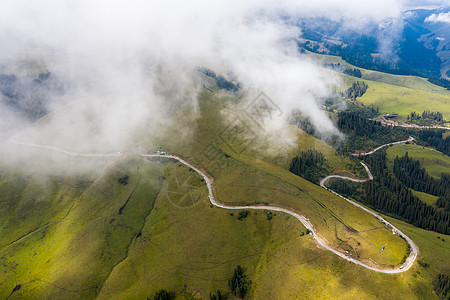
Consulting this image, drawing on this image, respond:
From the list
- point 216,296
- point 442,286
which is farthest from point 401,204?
point 216,296

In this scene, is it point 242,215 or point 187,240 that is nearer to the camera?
point 187,240

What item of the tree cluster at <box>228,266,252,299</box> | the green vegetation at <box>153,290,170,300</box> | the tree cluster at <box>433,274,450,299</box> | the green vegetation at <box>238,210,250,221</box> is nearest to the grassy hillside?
the green vegetation at <box>238,210,250,221</box>

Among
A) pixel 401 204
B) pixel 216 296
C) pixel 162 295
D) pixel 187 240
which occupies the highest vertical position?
pixel 216 296

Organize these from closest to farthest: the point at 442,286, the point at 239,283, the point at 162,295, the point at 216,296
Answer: the point at 442,286 → the point at 216,296 → the point at 239,283 → the point at 162,295

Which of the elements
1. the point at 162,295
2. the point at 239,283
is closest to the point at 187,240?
the point at 162,295

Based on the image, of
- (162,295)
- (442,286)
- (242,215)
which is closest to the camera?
(442,286)

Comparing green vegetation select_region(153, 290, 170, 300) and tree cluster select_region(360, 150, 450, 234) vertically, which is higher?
green vegetation select_region(153, 290, 170, 300)

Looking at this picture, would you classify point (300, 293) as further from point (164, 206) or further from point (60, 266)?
point (60, 266)

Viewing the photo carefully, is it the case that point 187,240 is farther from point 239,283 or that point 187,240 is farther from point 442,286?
point 442,286

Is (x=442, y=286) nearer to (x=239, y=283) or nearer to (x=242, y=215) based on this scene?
(x=239, y=283)

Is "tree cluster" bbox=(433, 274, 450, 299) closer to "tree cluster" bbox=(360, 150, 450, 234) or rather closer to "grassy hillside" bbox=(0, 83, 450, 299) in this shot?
"grassy hillside" bbox=(0, 83, 450, 299)

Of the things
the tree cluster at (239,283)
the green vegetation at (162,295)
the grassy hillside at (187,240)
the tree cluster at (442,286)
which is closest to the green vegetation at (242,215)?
the grassy hillside at (187,240)

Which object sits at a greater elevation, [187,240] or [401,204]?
[187,240]
